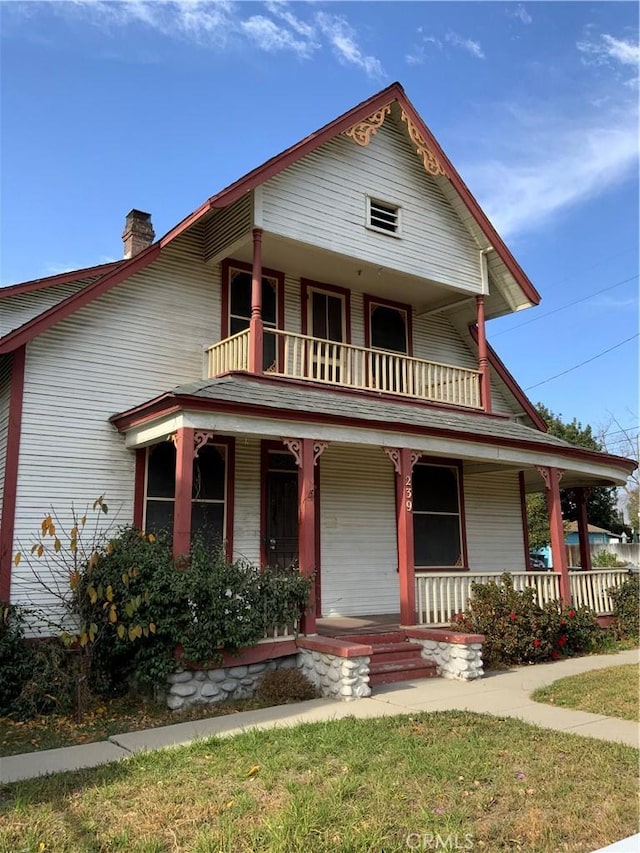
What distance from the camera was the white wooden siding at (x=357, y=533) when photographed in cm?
1259

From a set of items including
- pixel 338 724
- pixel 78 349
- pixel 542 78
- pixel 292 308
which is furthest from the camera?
pixel 292 308

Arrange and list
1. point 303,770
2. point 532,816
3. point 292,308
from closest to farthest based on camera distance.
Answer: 1. point 532,816
2. point 303,770
3. point 292,308

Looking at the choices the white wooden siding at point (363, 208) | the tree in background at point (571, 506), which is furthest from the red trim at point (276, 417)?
the tree in background at point (571, 506)

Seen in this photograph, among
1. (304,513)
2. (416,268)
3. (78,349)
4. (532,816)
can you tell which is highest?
(416,268)

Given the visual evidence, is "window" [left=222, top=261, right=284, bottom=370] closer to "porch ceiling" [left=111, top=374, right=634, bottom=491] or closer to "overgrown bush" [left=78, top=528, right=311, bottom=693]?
"porch ceiling" [left=111, top=374, right=634, bottom=491]

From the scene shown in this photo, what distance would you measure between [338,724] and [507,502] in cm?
986

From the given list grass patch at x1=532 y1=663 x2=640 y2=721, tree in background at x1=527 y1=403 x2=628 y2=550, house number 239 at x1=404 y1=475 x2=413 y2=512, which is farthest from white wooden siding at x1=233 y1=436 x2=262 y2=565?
tree in background at x1=527 y1=403 x2=628 y2=550

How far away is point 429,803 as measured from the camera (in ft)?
15.8

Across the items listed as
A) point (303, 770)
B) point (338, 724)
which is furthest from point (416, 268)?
point (303, 770)

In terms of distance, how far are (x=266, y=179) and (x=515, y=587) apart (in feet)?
27.3

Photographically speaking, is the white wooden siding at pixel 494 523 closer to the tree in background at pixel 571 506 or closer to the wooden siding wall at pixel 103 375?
the wooden siding wall at pixel 103 375

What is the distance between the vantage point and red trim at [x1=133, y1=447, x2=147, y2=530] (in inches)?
422

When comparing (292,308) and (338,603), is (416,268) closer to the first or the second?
(292,308)

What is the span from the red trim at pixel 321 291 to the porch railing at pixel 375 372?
35cm
